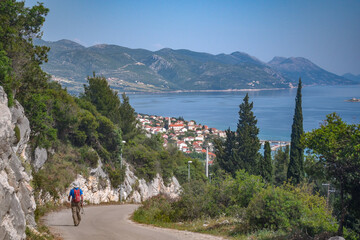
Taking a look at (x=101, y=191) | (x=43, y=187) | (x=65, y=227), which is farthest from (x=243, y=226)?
(x=101, y=191)

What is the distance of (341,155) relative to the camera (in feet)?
24.2

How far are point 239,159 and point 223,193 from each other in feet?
93.2

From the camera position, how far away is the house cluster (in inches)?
3551

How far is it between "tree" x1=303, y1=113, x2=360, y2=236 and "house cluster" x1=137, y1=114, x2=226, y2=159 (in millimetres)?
76338

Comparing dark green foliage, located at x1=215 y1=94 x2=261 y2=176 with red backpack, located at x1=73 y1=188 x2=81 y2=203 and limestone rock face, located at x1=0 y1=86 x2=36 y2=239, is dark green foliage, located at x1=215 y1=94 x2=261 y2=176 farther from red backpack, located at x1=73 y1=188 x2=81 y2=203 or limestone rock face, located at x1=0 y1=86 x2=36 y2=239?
limestone rock face, located at x1=0 y1=86 x2=36 y2=239

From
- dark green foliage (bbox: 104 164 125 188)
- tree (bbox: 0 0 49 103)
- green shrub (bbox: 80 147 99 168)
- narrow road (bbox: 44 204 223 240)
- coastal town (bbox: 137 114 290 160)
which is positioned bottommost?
coastal town (bbox: 137 114 290 160)

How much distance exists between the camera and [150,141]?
131 ft

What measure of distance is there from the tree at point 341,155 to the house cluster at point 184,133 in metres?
76.3

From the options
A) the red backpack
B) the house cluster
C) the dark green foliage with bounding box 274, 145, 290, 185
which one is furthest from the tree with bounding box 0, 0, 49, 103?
the house cluster

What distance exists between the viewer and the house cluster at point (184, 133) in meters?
90.2

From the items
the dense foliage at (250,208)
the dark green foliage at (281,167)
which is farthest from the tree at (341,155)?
the dark green foliage at (281,167)

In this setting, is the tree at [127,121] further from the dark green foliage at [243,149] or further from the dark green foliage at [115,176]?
the dark green foliage at [243,149]

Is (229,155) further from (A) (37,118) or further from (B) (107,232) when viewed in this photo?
(B) (107,232)

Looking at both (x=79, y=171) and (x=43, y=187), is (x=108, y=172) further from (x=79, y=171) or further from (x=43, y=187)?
(x=43, y=187)
